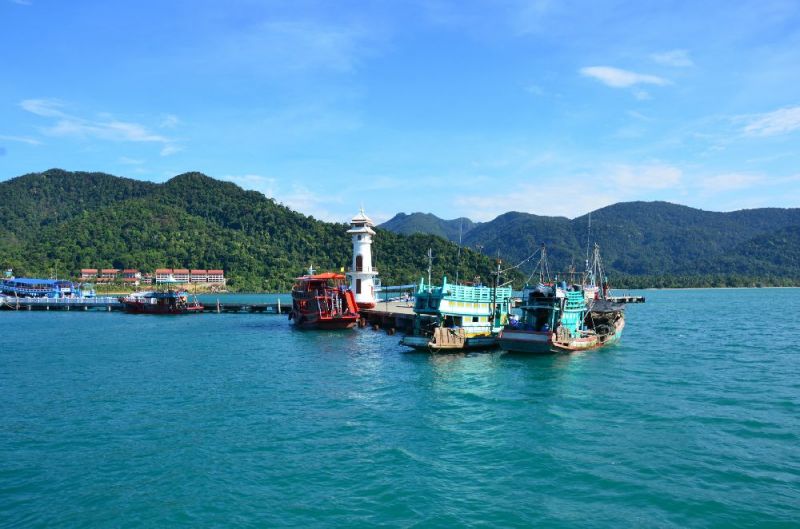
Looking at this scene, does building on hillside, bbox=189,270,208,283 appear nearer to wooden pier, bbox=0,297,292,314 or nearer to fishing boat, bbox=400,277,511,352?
wooden pier, bbox=0,297,292,314

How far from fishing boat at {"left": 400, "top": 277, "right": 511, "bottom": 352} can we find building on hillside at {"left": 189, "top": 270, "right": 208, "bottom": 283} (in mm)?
142700

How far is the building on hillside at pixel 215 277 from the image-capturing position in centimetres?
17625

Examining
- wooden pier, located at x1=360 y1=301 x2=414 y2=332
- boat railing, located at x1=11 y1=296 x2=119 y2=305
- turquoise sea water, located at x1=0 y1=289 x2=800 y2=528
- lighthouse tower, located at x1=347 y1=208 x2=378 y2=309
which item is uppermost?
lighthouse tower, located at x1=347 y1=208 x2=378 y2=309

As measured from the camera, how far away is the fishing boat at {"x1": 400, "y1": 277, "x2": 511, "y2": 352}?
4306cm

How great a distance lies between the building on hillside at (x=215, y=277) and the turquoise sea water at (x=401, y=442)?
139 meters

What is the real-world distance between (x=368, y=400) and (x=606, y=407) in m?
12.3

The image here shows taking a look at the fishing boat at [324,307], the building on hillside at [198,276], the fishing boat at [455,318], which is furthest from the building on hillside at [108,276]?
the fishing boat at [455,318]

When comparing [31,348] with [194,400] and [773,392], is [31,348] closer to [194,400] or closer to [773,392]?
[194,400]

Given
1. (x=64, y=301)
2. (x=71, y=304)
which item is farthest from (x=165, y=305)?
(x=64, y=301)

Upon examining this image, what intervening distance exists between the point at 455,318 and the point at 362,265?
1091 inches

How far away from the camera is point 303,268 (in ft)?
610

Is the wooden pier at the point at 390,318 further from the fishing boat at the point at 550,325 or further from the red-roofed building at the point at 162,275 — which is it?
the red-roofed building at the point at 162,275

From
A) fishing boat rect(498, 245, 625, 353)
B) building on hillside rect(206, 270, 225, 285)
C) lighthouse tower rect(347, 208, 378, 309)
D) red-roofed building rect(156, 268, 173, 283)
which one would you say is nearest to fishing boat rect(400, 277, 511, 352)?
fishing boat rect(498, 245, 625, 353)

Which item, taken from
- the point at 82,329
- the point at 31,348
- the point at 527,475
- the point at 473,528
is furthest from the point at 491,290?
the point at 82,329
